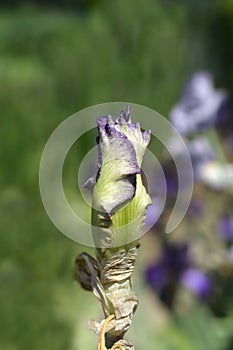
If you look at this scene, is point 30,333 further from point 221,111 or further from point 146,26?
point 146,26

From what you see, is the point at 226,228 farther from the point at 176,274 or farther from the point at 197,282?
the point at 176,274

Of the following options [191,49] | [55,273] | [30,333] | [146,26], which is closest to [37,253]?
[55,273]

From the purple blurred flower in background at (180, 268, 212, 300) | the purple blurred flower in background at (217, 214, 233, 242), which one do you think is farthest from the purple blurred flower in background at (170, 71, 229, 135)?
the purple blurred flower in background at (180, 268, 212, 300)

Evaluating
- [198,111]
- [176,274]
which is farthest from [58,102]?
[198,111]

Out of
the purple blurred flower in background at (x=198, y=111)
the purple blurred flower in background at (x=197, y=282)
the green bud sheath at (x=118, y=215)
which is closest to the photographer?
the green bud sheath at (x=118, y=215)

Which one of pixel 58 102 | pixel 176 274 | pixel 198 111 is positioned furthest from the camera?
pixel 58 102

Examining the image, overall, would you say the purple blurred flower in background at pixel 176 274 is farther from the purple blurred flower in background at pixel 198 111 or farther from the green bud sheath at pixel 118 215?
the green bud sheath at pixel 118 215

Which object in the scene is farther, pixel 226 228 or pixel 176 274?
pixel 176 274

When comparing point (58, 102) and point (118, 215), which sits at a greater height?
point (58, 102)

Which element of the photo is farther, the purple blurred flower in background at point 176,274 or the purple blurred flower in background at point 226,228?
the purple blurred flower in background at point 176,274

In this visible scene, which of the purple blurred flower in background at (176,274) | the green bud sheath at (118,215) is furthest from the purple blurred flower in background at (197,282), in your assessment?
the green bud sheath at (118,215)

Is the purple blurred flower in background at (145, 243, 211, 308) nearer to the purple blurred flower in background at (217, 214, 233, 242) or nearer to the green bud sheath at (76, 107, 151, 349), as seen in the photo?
the purple blurred flower in background at (217, 214, 233, 242)
